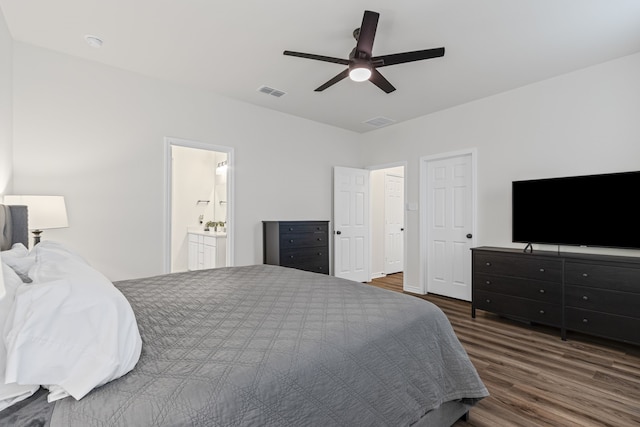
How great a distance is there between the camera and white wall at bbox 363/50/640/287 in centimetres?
302

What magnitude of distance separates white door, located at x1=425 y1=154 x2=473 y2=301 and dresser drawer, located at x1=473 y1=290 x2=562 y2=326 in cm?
65

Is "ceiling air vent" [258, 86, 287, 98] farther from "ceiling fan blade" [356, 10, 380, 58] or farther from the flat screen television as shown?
the flat screen television

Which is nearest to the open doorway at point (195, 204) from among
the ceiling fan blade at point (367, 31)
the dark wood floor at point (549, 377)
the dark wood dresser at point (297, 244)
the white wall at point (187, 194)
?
the white wall at point (187, 194)

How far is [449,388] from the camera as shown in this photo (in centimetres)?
155

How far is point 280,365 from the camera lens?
3.43ft

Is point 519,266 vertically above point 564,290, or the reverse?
point 519,266

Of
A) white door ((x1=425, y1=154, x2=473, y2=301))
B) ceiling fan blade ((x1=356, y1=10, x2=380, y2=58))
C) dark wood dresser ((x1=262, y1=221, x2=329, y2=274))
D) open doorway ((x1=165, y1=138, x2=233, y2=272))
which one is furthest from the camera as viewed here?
open doorway ((x1=165, y1=138, x2=233, y2=272))

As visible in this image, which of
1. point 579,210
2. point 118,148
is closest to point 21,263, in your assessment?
point 118,148

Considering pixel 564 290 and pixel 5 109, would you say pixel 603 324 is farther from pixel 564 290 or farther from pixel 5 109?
pixel 5 109

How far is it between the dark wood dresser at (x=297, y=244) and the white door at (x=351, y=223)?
556 millimetres

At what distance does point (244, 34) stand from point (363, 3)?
3.41 ft

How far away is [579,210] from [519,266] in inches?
30.7

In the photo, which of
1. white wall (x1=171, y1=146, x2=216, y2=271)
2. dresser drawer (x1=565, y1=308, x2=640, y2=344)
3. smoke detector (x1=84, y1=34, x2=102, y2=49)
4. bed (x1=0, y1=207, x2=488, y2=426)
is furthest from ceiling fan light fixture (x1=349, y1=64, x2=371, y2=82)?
white wall (x1=171, y1=146, x2=216, y2=271)

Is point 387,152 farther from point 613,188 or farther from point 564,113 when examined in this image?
point 613,188
